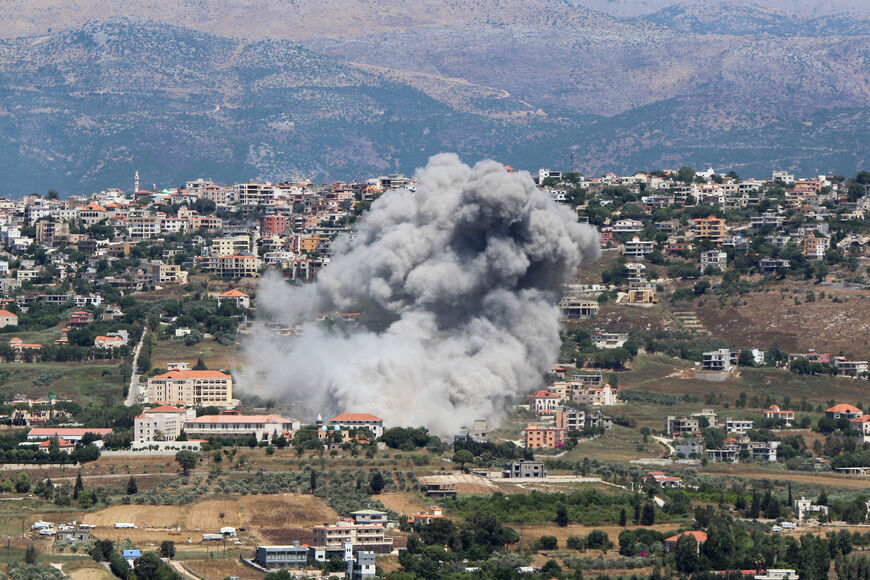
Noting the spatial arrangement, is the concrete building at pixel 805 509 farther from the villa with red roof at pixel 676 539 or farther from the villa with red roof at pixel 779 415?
the villa with red roof at pixel 779 415

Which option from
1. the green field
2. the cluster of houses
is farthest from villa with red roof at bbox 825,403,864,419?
the green field

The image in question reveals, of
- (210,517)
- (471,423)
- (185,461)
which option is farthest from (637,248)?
(210,517)

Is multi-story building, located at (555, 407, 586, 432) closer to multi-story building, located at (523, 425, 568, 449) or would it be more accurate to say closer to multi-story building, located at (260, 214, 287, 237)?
multi-story building, located at (523, 425, 568, 449)

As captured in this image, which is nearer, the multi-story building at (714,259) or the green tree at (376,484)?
the green tree at (376,484)

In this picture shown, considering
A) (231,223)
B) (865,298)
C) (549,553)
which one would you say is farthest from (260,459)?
(231,223)

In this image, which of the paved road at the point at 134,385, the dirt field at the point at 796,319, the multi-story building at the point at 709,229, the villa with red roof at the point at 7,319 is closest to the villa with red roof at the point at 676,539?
the paved road at the point at 134,385

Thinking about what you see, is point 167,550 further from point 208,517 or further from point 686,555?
point 686,555
